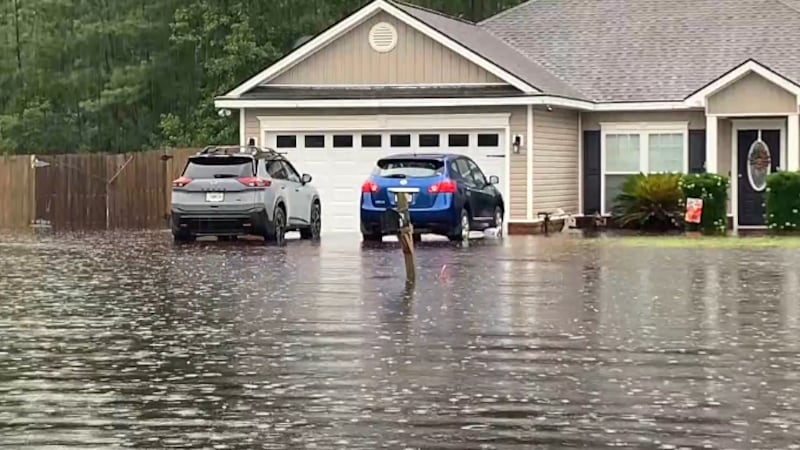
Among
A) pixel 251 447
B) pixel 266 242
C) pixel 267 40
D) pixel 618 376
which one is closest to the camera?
pixel 251 447

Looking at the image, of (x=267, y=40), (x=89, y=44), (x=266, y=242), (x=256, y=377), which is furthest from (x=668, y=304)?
(x=89, y=44)

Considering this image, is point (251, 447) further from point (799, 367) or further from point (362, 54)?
point (362, 54)

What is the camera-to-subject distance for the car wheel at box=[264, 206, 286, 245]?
26.9 m

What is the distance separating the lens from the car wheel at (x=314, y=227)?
2931cm

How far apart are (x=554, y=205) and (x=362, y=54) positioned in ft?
16.9

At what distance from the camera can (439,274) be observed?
63.4 ft

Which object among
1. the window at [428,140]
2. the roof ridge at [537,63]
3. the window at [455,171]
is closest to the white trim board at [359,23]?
the window at [428,140]

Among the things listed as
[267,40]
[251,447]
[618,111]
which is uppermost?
[267,40]

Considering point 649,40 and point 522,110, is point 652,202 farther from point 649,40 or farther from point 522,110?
point 649,40

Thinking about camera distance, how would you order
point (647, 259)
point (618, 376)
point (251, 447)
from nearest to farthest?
point (251, 447) < point (618, 376) < point (647, 259)

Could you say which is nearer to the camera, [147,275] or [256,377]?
[256,377]

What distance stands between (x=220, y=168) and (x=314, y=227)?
3.22m

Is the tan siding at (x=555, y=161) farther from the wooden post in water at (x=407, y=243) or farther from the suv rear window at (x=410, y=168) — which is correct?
the wooden post in water at (x=407, y=243)

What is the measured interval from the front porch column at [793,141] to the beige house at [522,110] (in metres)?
0.03
